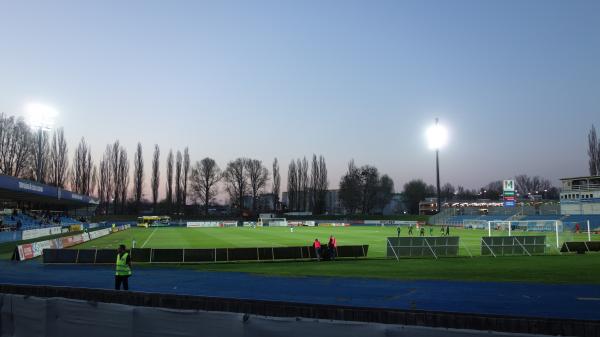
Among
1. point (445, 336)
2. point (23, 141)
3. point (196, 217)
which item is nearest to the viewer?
point (445, 336)

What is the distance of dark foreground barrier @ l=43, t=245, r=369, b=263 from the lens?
102 ft

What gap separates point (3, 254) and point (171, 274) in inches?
775

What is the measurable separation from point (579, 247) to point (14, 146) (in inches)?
3429

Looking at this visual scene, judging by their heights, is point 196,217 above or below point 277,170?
below

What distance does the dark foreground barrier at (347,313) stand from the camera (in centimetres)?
741

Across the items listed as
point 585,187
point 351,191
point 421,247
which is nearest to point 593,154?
point 585,187

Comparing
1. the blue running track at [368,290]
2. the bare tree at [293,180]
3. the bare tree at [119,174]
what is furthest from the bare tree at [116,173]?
the blue running track at [368,290]

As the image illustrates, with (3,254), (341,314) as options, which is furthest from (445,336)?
(3,254)

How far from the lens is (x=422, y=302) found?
687 inches

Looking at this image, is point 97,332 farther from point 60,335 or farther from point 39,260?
point 39,260

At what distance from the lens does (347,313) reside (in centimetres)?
875

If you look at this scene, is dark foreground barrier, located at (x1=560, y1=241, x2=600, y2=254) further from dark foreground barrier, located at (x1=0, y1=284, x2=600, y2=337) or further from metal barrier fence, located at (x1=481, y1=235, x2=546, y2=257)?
dark foreground barrier, located at (x1=0, y1=284, x2=600, y2=337)

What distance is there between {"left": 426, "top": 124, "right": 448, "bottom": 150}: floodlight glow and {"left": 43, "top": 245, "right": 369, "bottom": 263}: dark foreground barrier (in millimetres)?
39056

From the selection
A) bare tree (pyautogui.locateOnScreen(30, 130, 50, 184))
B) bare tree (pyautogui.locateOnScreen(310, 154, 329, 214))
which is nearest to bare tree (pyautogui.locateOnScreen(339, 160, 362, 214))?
bare tree (pyautogui.locateOnScreen(310, 154, 329, 214))
